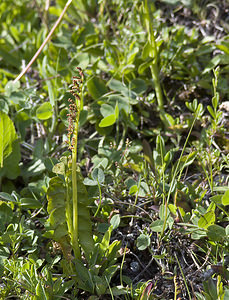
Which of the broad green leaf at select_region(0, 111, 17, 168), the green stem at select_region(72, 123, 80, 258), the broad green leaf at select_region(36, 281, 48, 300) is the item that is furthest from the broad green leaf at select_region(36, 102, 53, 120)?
the broad green leaf at select_region(36, 281, 48, 300)

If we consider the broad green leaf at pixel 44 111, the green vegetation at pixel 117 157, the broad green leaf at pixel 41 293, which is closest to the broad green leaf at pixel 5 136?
the green vegetation at pixel 117 157

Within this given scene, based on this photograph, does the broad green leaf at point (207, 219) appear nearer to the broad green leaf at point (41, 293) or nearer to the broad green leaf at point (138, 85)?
the broad green leaf at point (41, 293)

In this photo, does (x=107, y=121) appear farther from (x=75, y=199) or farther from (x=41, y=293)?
(x=41, y=293)

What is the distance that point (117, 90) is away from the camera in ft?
7.05

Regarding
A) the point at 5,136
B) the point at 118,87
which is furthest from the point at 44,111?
the point at 118,87

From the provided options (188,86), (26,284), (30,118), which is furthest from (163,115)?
(26,284)

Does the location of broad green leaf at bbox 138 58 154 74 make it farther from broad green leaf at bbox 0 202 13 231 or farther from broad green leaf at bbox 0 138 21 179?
broad green leaf at bbox 0 202 13 231

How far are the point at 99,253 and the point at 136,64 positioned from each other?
3.71 ft

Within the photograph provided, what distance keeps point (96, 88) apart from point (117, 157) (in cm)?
48

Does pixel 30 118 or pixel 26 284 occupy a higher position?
pixel 30 118

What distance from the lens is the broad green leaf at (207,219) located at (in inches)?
60.2

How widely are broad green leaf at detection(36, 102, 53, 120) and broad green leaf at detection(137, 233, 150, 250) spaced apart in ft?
2.75

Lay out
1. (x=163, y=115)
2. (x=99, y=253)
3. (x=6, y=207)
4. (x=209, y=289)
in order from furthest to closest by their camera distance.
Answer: (x=163, y=115)
(x=6, y=207)
(x=99, y=253)
(x=209, y=289)

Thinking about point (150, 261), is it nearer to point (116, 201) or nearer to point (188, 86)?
point (116, 201)
